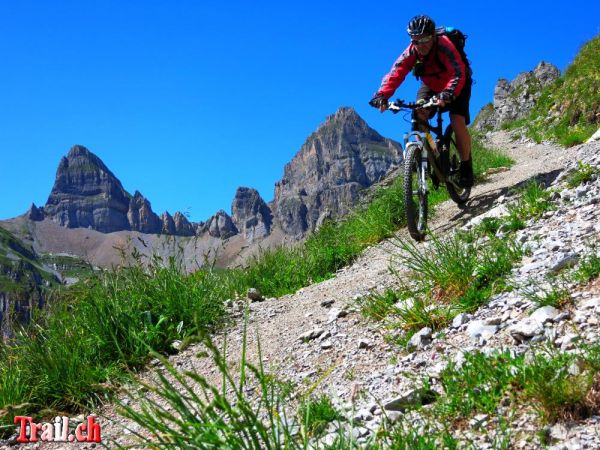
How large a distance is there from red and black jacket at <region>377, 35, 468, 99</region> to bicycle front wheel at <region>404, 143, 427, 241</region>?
1.04 meters

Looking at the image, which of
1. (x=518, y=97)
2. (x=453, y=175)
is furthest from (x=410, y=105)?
(x=518, y=97)

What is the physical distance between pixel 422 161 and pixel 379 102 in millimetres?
1201

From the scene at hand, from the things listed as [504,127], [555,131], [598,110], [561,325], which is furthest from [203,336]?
[504,127]

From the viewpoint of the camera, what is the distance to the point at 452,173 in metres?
9.94

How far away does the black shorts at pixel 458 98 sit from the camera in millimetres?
9219

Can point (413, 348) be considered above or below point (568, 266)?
below

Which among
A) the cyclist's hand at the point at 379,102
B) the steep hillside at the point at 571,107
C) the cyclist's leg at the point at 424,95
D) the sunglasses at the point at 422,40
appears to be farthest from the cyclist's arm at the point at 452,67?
the steep hillside at the point at 571,107

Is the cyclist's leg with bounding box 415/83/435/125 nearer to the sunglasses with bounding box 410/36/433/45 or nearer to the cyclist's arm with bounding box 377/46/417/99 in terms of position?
the cyclist's arm with bounding box 377/46/417/99

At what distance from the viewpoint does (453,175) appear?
10.0 m

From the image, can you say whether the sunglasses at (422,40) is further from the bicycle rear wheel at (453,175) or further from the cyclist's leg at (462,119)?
the bicycle rear wheel at (453,175)

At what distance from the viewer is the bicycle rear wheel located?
9695mm

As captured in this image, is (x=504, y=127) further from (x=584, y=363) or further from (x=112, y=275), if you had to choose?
(x=584, y=363)

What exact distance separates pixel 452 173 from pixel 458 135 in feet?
2.50

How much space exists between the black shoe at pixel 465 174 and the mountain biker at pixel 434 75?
0.38 feet
